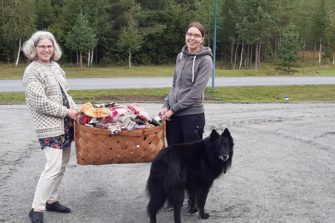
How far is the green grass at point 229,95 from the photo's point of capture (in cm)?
1653

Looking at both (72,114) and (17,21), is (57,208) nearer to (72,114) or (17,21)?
(72,114)

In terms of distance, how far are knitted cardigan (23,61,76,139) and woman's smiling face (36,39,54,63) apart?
0.21 feet

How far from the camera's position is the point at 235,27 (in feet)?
134

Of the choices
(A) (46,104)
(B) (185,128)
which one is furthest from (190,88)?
(A) (46,104)

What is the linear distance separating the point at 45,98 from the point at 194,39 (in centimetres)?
168

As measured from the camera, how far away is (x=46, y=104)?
4273 mm

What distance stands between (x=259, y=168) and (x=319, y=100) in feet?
36.5

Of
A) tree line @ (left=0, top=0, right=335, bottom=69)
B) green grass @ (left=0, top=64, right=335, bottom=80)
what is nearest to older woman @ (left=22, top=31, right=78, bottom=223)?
green grass @ (left=0, top=64, right=335, bottom=80)

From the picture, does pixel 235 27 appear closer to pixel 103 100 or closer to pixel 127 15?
pixel 127 15

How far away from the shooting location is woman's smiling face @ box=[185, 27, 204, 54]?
462cm

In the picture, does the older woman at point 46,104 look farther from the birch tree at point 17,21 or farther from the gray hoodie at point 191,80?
the birch tree at point 17,21

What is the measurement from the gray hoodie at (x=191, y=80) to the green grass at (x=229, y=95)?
11.1 meters

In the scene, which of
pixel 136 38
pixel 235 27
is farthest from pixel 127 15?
pixel 235 27

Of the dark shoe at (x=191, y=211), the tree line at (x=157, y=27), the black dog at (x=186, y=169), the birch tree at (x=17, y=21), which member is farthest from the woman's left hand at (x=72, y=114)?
the birch tree at (x=17, y=21)
